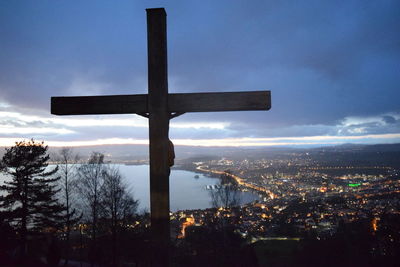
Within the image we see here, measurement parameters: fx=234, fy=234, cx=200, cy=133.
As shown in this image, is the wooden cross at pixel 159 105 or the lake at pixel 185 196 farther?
the lake at pixel 185 196

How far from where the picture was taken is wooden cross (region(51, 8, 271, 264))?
1948 mm

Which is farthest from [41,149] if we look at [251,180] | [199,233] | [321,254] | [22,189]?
[251,180]

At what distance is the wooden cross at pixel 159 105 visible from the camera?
1948 mm

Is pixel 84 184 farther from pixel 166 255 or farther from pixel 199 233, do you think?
pixel 166 255

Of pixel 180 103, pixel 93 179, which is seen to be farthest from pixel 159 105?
pixel 93 179

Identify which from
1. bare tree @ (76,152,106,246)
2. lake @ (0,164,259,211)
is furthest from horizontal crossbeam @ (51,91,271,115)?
lake @ (0,164,259,211)

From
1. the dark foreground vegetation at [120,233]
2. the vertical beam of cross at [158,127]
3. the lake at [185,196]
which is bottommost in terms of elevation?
the lake at [185,196]

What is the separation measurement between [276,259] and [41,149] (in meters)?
14.8

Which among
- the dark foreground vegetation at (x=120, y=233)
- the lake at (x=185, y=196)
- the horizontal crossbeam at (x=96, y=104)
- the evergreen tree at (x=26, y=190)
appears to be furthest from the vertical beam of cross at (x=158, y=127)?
the lake at (x=185, y=196)

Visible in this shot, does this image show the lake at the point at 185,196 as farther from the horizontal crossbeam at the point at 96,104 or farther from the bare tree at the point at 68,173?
the horizontal crossbeam at the point at 96,104

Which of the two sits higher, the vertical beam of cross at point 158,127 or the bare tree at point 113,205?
the vertical beam of cross at point 158,127

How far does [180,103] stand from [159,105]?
0.19 metres

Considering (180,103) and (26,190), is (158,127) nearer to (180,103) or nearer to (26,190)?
(180,103)

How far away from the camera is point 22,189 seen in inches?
545
